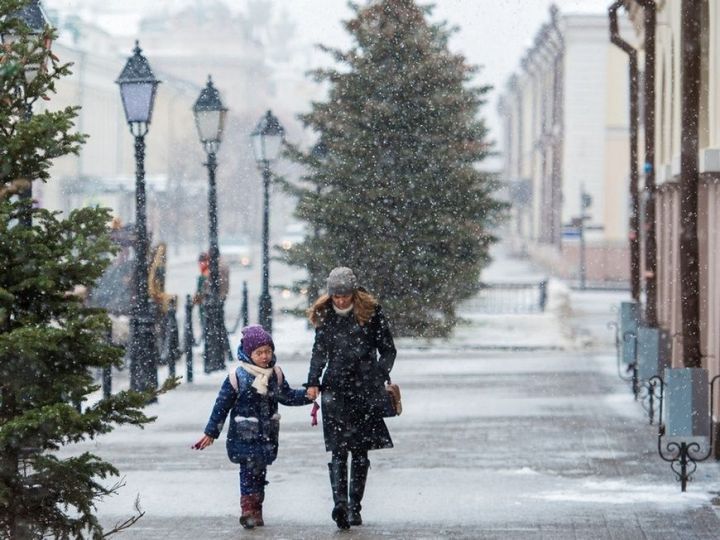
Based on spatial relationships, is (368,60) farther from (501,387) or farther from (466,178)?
(501,387)

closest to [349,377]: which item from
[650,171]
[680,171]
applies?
[680,171]

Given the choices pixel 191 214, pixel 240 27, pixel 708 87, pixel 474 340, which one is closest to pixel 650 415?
pixel 708 87

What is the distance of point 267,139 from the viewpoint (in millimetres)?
28156

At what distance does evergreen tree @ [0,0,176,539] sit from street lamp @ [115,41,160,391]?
11295 millimetres

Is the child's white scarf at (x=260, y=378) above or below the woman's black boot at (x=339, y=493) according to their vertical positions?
above

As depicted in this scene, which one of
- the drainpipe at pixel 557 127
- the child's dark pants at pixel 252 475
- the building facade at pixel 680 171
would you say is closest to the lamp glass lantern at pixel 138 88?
the building facade at pixel 680 171

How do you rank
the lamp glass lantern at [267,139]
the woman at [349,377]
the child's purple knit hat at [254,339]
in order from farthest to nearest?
the lamp glass lantern at [267,139], the woman at [349,377], the child's purple knit hat at [254,339]

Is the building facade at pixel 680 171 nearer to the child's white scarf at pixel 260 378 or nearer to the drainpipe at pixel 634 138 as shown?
the drainpipe at pixel 634 138

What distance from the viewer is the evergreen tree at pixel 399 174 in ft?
98.3

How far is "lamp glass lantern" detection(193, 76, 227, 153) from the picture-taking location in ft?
76.6

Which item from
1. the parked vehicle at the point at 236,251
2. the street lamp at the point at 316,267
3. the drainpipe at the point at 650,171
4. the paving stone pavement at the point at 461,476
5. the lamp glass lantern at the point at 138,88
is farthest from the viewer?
Answer: the parked vehicle at the point at 236,251

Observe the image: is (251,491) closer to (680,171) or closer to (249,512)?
(249,512)

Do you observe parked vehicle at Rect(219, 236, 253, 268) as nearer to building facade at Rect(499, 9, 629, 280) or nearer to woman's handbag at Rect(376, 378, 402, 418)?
building facade at Rect(499, 9, 629, 280)

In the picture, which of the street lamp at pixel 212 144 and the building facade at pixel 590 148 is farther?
the building facade at pixel 590 148
